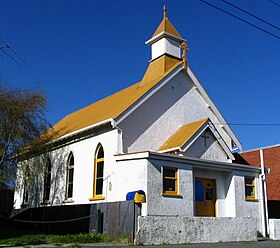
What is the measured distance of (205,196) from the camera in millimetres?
20609

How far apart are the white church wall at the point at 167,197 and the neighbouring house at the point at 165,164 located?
43 mm

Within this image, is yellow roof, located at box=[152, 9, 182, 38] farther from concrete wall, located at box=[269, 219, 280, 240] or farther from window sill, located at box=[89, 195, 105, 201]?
concrete wall, located at box=[269, 219, 280, 240]

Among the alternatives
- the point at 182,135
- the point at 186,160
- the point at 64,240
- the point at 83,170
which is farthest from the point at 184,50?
the point at 64,240

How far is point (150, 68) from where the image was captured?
2497cm

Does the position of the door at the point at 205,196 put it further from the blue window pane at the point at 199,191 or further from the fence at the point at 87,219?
the fence at the point at 87,219

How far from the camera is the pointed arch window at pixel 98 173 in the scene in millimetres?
20297

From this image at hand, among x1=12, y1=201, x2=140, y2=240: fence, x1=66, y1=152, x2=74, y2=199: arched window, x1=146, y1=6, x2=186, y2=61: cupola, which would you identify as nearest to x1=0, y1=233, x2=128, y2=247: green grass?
x1=12, y1=201, x2=140, y2=240: fence

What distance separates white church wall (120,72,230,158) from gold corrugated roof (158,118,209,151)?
0.97 ft

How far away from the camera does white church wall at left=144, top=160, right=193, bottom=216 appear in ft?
57.1

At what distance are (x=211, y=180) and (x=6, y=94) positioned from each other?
37.3 feet

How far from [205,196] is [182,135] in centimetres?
330

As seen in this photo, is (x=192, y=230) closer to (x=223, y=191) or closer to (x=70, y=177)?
(x=223, y=191)

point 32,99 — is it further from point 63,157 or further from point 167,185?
point 167,185

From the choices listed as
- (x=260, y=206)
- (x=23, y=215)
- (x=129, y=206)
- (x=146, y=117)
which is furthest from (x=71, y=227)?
(x=260, y=206)
